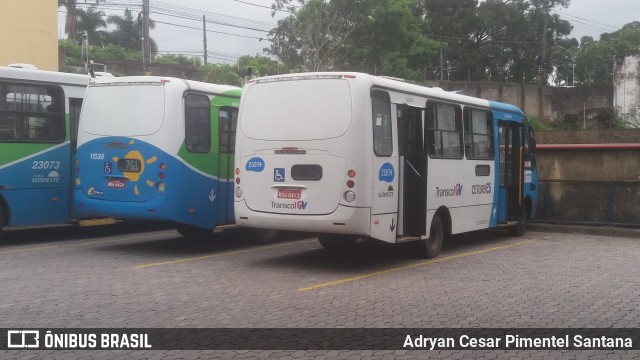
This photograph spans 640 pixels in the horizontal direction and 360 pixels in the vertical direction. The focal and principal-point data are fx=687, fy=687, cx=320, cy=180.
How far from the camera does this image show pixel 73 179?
13750 millimetres

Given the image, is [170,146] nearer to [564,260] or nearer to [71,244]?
[71,244]

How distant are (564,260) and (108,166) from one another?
8143mm

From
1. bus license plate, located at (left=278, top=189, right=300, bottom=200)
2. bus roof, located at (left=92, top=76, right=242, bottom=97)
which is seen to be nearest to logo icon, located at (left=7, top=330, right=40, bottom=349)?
bus license plate, located at (left=278, top=189, right=300, bottom=200)

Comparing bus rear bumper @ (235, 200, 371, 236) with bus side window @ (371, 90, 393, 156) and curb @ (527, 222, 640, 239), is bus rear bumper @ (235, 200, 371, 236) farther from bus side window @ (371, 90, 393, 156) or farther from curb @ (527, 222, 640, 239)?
curb @ (527, 222, 640, 239)

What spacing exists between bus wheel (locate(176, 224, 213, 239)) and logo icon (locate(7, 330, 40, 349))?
6554mm

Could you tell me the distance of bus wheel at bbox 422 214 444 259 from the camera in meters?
11.7

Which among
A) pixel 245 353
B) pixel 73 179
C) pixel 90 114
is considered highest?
pixel 90 114

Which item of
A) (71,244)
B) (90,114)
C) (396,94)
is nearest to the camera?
(396,94)

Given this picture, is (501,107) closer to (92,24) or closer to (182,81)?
(182,81)

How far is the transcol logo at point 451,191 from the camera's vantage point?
11.8m

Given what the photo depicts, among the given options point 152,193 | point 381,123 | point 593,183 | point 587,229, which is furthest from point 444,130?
point 593,183

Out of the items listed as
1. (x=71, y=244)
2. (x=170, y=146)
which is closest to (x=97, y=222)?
(x=71, y=244)

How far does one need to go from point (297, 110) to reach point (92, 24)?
4706cm

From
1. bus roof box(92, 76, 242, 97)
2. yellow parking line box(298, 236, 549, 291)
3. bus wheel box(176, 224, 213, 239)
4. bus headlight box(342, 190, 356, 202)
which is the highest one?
bus roof box(92, 76, 242, 97)
